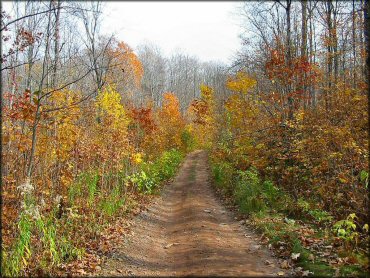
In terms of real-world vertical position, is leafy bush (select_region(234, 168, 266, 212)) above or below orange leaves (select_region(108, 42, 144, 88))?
below

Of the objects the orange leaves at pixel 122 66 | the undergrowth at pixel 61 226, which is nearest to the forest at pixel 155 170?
the undergrowth at pixel 61 226

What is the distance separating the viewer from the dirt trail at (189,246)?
6.39 metres

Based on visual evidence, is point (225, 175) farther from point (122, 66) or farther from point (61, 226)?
point (122, 66)

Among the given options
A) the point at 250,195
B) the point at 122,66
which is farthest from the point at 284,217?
the point at 122,66

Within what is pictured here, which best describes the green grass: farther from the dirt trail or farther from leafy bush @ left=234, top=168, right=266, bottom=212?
the dirt trail

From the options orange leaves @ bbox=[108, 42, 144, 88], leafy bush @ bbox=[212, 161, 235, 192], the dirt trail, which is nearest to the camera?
the dirt trail

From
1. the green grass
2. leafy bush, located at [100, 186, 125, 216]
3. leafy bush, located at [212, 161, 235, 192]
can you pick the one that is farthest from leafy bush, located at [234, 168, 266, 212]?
leafy bush, located at [100, 186, 125, 216]

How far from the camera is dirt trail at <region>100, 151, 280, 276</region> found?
639 cm

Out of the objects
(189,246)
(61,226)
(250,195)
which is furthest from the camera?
(250,195)

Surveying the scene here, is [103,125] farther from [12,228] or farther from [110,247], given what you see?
[12,228]

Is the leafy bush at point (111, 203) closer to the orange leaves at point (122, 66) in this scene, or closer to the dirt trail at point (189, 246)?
the dirt trail at point (189, 246)

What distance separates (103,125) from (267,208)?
19.9 ft

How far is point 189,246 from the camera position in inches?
310

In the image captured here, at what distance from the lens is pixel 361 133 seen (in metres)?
9.16
